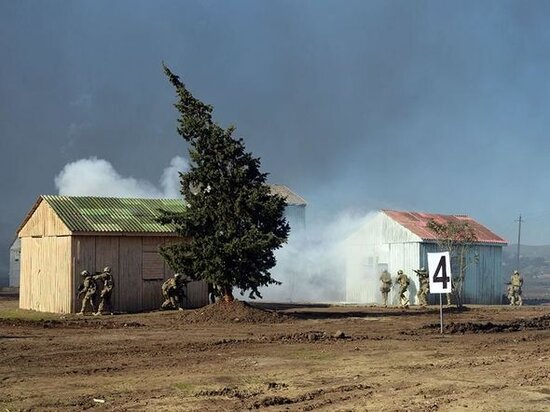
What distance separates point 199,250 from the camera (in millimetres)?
30234

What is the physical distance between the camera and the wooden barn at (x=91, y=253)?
33.7 m

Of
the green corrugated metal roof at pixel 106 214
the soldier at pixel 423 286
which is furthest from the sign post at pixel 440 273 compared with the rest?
the soldier at pixel 423 286

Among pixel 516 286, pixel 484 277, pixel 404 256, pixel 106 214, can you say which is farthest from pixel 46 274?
pixel 484 277

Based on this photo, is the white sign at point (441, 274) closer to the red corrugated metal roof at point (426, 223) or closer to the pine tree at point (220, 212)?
the pine tree at point (220, 212)

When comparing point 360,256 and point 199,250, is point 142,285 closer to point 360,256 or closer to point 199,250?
point 199,250

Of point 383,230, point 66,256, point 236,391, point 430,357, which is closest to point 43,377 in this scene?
point 236,391

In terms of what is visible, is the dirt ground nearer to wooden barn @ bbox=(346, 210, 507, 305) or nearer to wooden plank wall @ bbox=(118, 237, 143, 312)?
wooden plank wall @ bbox=(118, 237, 143, 312)

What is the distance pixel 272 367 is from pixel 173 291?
19120 millimetres

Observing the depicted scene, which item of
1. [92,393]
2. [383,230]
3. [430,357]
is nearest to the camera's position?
[92,393]

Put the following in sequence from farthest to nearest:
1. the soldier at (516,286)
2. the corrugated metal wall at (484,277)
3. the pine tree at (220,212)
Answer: the corrugated metal wall at (484,277)
the soldier at (516,286)
the pine tree at (220,212)

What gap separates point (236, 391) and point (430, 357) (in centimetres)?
602

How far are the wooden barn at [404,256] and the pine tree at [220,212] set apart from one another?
1814 cm

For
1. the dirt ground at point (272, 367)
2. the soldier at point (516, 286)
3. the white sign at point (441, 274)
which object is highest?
the white sign at point (441, 274)

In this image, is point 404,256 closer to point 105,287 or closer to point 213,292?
point 213,292
